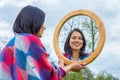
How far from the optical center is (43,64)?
3.04m

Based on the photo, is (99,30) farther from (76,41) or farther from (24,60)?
(24,60)

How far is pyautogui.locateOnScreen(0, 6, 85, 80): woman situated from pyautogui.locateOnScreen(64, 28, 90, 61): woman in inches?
31.8

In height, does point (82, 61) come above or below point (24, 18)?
below

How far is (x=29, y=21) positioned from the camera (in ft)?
9.94

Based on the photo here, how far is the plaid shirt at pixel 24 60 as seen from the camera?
9.76ft

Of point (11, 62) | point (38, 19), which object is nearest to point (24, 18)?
point (38, 19)

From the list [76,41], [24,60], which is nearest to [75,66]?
[76,41]

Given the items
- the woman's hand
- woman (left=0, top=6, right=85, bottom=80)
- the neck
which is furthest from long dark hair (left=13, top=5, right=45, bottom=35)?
the neck

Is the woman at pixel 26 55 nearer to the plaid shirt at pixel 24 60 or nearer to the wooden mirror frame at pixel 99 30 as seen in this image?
the plaid shirt at pixel 24 60

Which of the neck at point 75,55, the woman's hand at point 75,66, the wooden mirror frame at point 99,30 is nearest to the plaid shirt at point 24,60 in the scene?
the woman's hand at point 75,66

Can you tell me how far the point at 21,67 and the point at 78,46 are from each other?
1.05 meters

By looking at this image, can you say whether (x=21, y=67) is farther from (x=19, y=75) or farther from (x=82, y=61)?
(x=82, y=61)

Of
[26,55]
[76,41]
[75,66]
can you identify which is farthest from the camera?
[76,41]

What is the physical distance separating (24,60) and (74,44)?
103cm
